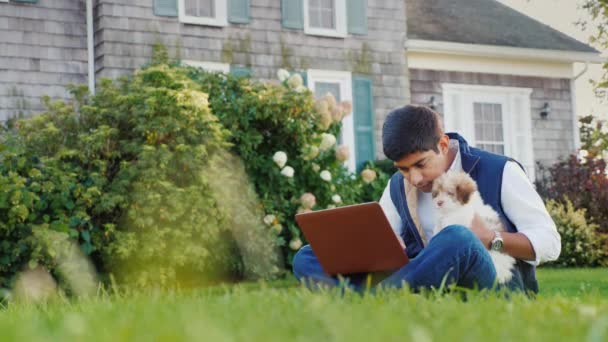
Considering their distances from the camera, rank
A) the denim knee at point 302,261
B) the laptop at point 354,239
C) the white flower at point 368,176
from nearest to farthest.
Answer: the laptop at point 354,239 → the denim knee at point 302,261 → the white flower at point 368,176

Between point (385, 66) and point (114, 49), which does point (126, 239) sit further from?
point (385, 66)

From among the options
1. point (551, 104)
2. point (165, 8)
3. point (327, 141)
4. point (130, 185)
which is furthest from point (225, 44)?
point (551, 104)

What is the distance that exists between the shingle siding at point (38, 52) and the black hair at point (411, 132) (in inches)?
384

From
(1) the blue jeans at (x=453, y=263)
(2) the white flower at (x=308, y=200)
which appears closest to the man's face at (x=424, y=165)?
(1) the blue jeans at (x=453, y=263)

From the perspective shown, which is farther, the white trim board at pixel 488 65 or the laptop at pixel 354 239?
the white trim board at pixel 488 65

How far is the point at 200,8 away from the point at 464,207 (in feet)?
36.6

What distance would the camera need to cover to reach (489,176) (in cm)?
463

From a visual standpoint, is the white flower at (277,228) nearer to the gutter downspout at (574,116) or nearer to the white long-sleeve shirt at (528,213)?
the white long-sleeve shirt at (528,213)

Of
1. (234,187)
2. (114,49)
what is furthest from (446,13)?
(234,187)

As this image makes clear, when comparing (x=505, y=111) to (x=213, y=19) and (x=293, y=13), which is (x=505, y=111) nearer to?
(x=293, y=13)

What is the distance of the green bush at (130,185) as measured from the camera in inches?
376

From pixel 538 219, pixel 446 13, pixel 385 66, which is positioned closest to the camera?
pixel 538 219

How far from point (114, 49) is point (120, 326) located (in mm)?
12063

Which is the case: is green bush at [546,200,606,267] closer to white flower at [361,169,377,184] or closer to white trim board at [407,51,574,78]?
white flower at [361,169,377,184]
